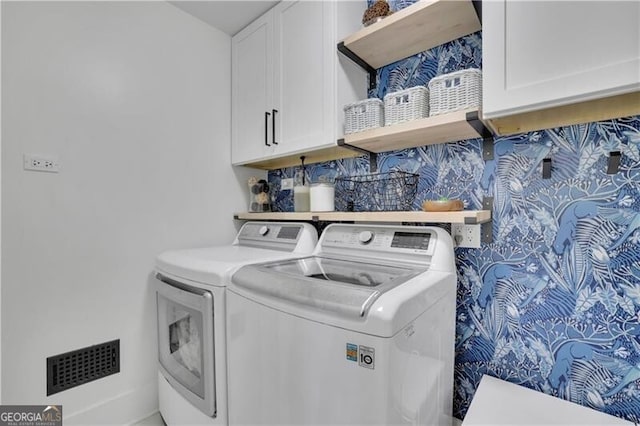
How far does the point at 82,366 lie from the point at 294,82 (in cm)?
187

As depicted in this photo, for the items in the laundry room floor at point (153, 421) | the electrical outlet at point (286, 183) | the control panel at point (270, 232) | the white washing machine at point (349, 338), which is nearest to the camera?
the white washing machine at point (349, 338)

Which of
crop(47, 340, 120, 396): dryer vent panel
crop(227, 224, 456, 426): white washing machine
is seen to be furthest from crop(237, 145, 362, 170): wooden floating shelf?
crop(47, 340, 120, 396): dryer vent panel

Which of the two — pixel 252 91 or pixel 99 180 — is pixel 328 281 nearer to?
pixel 99 180

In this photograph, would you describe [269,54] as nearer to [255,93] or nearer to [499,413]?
[255,93]

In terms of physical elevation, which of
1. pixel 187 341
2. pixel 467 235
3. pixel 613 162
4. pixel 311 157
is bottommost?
pixel 187 341

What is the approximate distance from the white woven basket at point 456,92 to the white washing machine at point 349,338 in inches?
20.3

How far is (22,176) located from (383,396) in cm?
176

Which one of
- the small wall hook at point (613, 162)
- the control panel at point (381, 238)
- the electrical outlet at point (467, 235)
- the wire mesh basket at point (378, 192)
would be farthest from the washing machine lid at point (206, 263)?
the small wall hook at point (613, 162)

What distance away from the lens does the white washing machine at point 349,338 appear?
827mm

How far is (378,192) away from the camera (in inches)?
64.5

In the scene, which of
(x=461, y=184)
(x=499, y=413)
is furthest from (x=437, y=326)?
(x=461, y=184)

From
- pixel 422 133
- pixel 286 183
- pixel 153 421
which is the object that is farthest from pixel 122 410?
pixel 422 133

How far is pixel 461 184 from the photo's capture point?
1.48 meters

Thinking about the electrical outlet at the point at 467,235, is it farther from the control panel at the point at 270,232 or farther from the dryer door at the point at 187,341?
the dryer door at the point at 187,341
